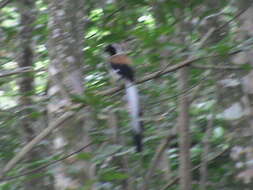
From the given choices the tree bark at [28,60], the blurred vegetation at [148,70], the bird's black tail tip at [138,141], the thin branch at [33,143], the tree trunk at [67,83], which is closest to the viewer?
the thin branch at [33,143]

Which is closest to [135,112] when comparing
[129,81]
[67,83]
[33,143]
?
[129,81]

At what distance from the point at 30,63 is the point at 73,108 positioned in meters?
1.96

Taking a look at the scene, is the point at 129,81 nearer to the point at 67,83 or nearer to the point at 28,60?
the point at 67,83

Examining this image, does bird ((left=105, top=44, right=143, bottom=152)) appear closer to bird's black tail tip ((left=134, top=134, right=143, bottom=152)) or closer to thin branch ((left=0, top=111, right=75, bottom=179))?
bird's black tail tip ((left=134, top=134, right=143, bottom=152))

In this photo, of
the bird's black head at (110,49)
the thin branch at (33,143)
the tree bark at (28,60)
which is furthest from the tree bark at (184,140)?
the thin branch at (33,143)

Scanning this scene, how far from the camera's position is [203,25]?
3.44 metres

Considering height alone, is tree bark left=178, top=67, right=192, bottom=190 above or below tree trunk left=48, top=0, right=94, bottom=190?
below

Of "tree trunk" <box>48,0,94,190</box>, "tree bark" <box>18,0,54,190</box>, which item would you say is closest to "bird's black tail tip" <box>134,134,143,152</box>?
"tree trunk" <box>48,0,94,190</box>

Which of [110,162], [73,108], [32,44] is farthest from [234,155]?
[32,44]

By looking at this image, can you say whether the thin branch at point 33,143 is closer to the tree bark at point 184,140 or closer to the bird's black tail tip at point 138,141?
the bird's black tail tip at point 138,141

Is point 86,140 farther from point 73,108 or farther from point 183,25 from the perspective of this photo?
point 183,25

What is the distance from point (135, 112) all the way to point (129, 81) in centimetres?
21

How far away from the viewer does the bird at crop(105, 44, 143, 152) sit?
270cm

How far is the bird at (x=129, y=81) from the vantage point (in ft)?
8.85
